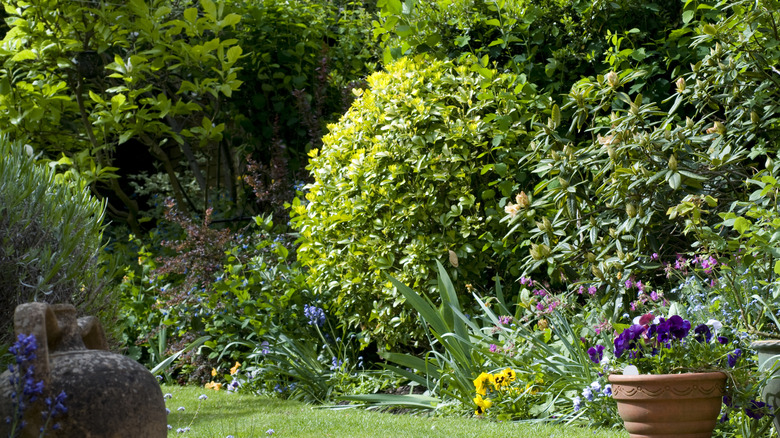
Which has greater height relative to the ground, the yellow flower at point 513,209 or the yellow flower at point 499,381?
the yellow flower at point 513,209

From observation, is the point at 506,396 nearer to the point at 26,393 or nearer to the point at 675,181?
the point at 675,181

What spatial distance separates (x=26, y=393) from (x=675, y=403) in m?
2.27

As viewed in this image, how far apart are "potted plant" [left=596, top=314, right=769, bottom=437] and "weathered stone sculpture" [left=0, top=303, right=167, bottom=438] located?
1.80 metres

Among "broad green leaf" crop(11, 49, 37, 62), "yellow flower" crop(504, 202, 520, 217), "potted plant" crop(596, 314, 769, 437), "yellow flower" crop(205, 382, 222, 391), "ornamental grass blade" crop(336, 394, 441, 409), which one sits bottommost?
"yellow flower" crop(205, 382, 222, 391)

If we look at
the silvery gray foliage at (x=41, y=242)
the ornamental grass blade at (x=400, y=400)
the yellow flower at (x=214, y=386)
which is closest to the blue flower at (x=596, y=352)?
the ornamental grass blade at (x=400, y=400)

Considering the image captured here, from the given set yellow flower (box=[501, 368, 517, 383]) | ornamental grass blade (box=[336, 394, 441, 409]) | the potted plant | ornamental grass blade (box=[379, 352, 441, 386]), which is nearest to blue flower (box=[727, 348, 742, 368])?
the potted plant

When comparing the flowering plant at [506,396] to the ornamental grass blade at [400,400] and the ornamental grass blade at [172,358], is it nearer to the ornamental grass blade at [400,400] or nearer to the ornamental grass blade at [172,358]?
the ornamental grass blade at [400,400]

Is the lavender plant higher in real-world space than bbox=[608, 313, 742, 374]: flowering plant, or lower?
higher

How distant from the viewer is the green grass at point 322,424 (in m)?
3.52

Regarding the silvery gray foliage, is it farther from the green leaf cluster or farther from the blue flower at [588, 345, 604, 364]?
the green leaf cluster

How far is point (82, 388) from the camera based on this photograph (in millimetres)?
2092

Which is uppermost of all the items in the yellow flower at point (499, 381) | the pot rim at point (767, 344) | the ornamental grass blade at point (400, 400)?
the pot rim at point (767, 344)

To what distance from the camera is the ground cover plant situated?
3867 mm

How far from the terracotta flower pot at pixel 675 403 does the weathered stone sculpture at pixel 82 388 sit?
1796 mm
